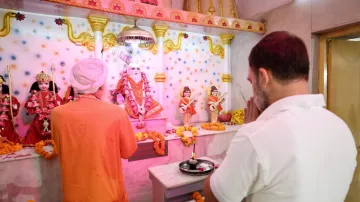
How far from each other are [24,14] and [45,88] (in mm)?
1206

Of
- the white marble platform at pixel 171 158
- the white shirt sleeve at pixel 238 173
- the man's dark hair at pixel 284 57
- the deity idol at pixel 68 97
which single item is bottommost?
the white marble platform at pixel 171 158

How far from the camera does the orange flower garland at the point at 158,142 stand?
3.22 m

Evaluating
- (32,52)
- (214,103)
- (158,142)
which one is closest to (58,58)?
(32,52)

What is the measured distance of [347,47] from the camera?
10.3 ft

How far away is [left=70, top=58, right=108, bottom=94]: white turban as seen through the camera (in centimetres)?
179

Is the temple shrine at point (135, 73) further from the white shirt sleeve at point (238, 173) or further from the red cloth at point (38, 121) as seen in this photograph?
the white shirt sleeve at point (238, 173)

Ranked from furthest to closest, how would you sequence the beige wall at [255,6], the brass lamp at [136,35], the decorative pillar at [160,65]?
the decorative pillar at [160,65], the beige wall at [255,6], the brass lamp at [136,35]

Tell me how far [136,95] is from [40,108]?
134cm

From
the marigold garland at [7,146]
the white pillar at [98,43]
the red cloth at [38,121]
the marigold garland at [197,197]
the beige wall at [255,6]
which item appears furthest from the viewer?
the beige wall at [255,6]

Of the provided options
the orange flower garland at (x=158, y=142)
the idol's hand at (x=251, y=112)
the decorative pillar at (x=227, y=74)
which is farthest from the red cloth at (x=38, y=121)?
the decorative pillar at (x=227, y=74)

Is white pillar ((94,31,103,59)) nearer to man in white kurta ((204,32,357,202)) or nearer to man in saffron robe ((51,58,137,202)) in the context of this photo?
man in saffron robe ((51,58,137,202))

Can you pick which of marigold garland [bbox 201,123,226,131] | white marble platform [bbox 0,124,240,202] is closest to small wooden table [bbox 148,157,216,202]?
white marble platform [bbox 0,124,240,202]

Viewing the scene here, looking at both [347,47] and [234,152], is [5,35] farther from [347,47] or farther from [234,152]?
[347,47]

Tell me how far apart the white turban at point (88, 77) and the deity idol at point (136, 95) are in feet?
5.10
